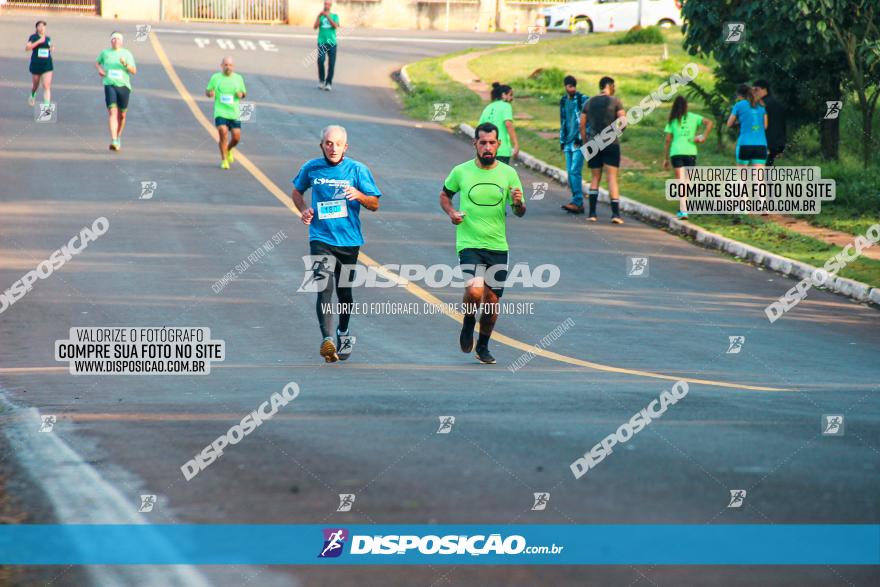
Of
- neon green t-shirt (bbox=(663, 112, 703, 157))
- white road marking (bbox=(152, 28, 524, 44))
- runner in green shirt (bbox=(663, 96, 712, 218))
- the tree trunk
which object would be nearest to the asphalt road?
runner in green shirt (bbox=(663, 96, 712, 218))

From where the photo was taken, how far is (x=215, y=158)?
25.6 m

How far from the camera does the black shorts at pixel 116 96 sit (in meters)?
24.7

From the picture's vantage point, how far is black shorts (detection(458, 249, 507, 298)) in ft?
38.8

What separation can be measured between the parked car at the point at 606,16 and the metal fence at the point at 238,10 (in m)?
12.0

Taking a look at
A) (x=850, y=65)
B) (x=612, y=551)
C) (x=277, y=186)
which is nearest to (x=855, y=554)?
(x=612, y=551)

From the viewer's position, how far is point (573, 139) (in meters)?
22.0

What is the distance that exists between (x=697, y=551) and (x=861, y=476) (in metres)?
1.72

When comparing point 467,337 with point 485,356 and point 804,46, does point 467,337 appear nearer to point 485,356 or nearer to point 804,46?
point 485,356

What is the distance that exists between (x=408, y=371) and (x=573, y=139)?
1131 cm

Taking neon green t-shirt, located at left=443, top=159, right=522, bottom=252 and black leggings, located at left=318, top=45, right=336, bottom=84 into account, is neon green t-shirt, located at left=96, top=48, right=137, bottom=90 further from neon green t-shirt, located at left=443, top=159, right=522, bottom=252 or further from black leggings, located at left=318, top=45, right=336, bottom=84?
neon green t-shirt, located at left=443, top=159, right=522, bottom=252

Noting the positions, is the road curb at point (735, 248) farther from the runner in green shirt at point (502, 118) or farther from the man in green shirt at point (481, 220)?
the man in green shirt at point (481, 220)

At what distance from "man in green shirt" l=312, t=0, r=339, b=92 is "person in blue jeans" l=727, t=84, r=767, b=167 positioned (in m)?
14.8

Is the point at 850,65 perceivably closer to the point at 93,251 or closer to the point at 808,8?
the point at 808,8

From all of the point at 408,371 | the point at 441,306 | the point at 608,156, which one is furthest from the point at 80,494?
the point at 608,156
